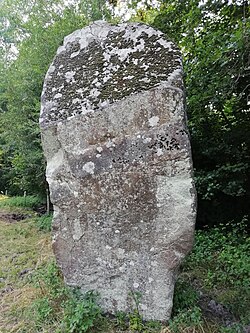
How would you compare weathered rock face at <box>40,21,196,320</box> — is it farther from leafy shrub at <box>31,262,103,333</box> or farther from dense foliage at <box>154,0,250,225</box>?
dense foliage at <box>154,0,250,225</box>

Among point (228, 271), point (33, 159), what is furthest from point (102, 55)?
point (33, 159)

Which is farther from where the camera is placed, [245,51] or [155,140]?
[245,51]

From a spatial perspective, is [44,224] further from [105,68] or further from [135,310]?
[105,68]

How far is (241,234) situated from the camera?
5152 mm

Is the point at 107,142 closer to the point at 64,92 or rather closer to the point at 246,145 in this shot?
the point at 64,92

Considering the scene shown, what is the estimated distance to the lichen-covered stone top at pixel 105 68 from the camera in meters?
2.65

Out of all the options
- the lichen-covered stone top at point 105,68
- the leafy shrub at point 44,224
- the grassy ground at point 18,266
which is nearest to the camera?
the lichen-covered stone top at point 105,68

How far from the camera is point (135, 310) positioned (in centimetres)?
263

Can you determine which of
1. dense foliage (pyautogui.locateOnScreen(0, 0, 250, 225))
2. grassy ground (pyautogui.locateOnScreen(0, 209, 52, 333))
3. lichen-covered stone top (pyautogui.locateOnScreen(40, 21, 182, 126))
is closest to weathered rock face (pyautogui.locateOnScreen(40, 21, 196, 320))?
lichen-covered stone top (pyautogui.locateOnScreen(40, 21, 182, 126))

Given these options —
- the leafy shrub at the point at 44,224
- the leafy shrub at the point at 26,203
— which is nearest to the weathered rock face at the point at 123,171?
the leafy shrub at the point at 44,224

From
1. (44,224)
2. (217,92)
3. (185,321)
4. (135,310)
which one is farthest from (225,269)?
(44,224)

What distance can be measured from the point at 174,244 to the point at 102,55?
181 centimetres

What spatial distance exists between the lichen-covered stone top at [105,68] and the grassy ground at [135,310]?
1629mm

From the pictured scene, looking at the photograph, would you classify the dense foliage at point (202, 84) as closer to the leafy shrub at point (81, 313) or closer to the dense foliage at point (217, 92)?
the dense foliage at point (217, 92)
